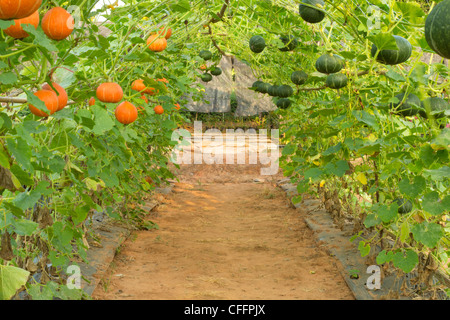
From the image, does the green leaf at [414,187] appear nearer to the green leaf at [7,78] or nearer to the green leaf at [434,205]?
the green leaf at [434,205]

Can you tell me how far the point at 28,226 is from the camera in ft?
6.36

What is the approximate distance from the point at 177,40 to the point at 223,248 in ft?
7.10

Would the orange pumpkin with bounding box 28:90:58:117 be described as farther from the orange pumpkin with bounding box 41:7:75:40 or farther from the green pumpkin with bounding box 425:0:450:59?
the green pumpkin with bounding box 425:0:450:59

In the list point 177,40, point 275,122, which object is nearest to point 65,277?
point 177,40

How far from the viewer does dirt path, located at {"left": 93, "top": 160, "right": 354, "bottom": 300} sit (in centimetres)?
363

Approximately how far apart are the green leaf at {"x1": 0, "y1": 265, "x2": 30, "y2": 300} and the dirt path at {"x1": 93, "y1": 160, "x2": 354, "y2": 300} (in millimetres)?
1658

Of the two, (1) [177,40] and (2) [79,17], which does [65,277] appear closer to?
(2) [79,17]

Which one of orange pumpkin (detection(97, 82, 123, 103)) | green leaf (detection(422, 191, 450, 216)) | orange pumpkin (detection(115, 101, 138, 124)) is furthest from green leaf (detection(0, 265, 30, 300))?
green leaf (detection(422, 191, 450, 216))

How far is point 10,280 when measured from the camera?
1.77 m

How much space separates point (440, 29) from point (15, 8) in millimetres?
1242

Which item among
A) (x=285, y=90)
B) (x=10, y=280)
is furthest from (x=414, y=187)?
(x=285, y=90)

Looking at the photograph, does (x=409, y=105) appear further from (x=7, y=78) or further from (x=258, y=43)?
(x=258, y=43)

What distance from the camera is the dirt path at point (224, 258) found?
363cm

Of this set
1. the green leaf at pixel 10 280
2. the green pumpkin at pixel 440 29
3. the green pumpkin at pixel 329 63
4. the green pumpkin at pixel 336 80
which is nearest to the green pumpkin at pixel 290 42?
the green pumpkin at pixel 336 80
